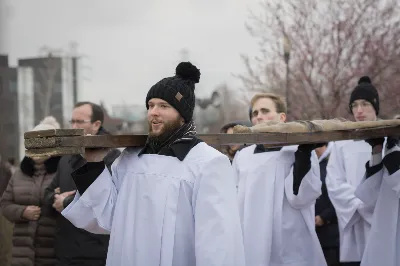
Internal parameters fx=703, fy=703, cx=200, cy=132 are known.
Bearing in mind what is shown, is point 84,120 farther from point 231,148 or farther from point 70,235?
point 231,148

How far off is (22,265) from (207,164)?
11.4ft

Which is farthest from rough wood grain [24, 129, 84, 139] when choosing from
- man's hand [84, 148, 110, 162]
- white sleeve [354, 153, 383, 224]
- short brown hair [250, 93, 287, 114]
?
white sleeve [354, 153, 383, 224]

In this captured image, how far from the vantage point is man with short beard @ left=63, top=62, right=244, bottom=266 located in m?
4.17

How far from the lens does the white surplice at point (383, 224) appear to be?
636cm

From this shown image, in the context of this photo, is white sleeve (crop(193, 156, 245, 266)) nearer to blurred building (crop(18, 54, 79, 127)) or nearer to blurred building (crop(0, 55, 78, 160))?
blurred building (crop(0, 55, 78, 160))

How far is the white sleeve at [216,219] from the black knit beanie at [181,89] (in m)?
0.42

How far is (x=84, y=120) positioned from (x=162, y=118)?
8.59ft

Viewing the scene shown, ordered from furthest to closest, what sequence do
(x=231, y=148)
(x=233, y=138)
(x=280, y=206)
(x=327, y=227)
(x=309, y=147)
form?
(x=327, y=227), (x=231, y=148), (x=280, y=206), (x=309, y=147), (x=233, y=138)

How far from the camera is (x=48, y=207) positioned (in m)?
6.74

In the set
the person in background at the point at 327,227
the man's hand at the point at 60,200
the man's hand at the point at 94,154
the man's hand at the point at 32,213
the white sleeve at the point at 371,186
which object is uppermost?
the man's hand at the point at 94,154

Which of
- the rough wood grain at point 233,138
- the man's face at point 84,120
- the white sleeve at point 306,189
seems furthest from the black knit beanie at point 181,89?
the man's face at point 84,120

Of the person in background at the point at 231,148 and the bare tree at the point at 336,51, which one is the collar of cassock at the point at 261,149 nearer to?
the person in background at the point at 231,148

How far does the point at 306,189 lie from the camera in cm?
610

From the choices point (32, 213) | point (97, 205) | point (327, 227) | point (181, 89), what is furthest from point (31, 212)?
point (327, 227)
